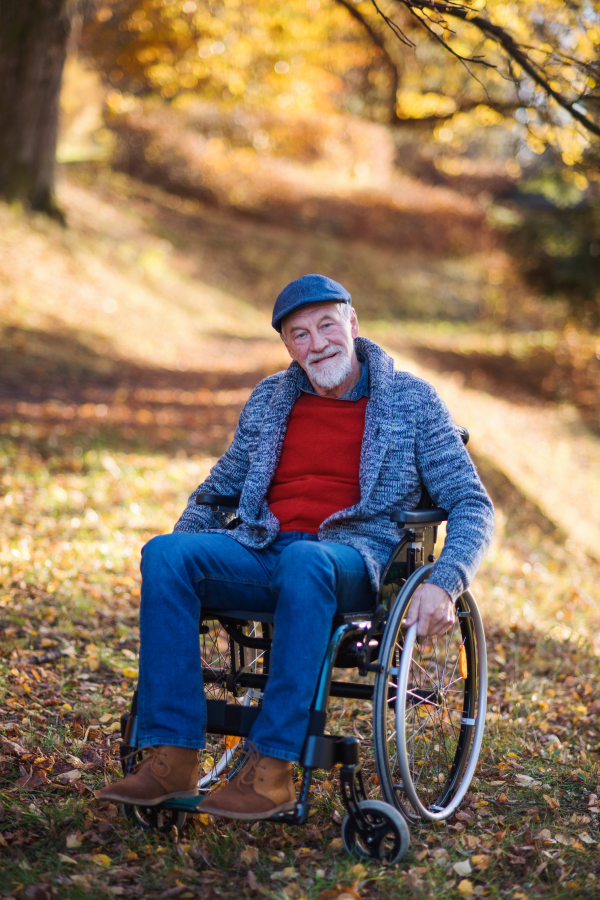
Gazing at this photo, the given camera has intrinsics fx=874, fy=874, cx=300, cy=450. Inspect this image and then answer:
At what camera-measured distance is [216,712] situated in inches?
93.9

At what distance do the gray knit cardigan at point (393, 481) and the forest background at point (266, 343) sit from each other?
794 millimetres

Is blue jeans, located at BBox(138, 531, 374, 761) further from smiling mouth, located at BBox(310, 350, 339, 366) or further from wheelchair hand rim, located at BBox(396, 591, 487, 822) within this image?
smiling mouth, located at BBox(310, 350, 339, 366)

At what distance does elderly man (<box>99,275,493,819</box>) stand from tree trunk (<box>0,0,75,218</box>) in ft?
24.3

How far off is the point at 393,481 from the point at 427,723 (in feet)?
2.68

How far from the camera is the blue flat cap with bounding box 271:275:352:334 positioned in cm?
276

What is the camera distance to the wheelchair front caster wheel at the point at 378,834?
2.18 m

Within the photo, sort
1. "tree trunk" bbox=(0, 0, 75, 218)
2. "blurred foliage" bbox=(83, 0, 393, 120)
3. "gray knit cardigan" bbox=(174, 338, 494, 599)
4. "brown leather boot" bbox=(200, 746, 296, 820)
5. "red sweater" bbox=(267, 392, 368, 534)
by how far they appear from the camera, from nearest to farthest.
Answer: "brown leather boot" bbox=(200, 746, 296, 820), "gray knit cardigan" bbox=(174, 338, 494, 599), "red sweater" bbox=(267, 392, 368, 534), "tree trunk" bbox=(0, 0, 75, 218), "blurred foliage" bbox=(83, 0, 393, 120)

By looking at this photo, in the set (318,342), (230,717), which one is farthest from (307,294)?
(230,717)

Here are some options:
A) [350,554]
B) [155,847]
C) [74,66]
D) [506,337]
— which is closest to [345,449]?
[350,554]

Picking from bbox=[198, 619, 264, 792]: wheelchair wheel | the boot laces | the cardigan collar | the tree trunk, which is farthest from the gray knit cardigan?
the tree trunk

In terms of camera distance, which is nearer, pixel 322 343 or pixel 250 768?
pixel 250 768

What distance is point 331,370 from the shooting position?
280 centimetres

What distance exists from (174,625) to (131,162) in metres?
16.6

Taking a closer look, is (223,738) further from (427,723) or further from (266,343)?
(266,343)
